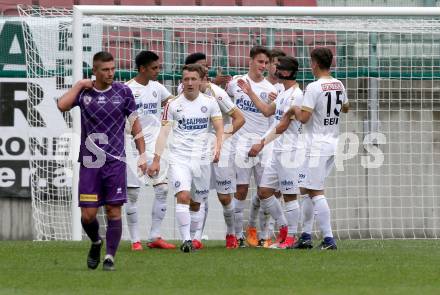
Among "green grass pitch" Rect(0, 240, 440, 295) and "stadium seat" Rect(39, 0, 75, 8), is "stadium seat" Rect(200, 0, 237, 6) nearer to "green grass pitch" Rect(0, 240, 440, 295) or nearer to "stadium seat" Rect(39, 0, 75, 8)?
"stadium seat" Rect(39, 0, 75, 8)

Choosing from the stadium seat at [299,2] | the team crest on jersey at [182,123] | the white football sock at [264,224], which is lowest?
the white football sock at [264,224]

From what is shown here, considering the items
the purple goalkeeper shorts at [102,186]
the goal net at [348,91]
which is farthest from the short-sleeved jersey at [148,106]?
the purple goalkeeper shorts at [102,186]

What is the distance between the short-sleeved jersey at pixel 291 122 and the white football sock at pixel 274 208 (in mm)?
610

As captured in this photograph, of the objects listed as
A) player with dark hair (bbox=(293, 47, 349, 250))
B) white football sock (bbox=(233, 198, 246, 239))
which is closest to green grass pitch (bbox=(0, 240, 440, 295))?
player with dark hair (bbox=(293, 47, 349, 250))

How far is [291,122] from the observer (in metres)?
14.5

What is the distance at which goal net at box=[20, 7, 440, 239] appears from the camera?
671 inches

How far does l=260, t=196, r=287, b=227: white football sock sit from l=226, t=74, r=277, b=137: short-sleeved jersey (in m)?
0.84

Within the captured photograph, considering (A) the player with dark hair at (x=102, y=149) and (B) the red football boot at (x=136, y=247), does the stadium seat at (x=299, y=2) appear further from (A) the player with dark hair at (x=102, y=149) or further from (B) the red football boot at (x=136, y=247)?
(A) the player with dark hair at (x=102, y=149)

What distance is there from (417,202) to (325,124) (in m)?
4.39

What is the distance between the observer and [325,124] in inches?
541

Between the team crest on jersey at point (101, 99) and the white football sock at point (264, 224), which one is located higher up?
the team crest on jersey at point (101, 99)

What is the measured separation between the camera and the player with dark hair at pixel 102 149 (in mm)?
10984

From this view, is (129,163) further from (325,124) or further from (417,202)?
(417,202)

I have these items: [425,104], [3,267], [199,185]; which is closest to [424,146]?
[425,104]
